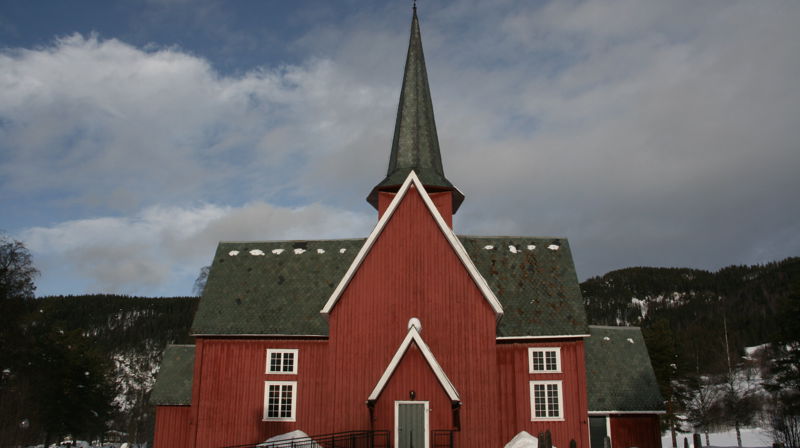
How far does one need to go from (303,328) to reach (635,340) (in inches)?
665

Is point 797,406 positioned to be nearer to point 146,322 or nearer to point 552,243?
point 552,243

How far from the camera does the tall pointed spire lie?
29.4 metres

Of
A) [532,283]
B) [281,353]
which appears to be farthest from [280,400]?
[532,283]

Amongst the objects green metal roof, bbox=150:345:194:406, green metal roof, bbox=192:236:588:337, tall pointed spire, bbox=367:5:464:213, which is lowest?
green metal roof, bbox=150:345:194:406

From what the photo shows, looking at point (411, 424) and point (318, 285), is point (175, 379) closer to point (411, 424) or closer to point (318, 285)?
point (318, 285)

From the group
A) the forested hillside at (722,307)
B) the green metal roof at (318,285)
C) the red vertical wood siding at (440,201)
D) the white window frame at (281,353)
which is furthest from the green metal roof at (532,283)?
the forested hillside at (722,307)

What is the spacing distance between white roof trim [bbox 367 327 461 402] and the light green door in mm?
964

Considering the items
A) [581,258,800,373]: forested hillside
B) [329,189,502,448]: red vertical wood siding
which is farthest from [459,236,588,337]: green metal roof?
[581,258,800,373]: forested hillside

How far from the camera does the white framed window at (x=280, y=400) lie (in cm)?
2689

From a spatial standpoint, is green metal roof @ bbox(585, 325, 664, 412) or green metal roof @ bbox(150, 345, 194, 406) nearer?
green metal roof @ bbox(585, 325, 664, 412)

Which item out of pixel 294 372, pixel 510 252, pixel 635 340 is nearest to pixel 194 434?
pixel 294 372

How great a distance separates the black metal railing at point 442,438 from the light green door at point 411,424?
1.13 feet

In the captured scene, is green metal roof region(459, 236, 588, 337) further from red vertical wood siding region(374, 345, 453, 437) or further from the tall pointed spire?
red vertical wood siding region(374, 345, 453, 437)

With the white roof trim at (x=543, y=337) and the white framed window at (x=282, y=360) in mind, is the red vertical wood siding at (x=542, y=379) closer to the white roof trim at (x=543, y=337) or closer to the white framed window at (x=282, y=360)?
the white roof trim at (x=543, y=337)
